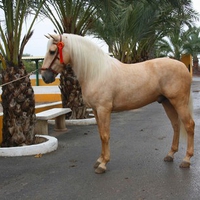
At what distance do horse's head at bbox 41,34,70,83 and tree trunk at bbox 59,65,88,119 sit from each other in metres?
4.52

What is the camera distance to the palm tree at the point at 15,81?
5.68 metres

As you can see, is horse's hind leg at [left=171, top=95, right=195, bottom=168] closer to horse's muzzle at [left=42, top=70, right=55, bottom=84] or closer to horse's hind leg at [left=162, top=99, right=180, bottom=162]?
horse's hind leg at [left=162, top=99, right=180, bottom=162]

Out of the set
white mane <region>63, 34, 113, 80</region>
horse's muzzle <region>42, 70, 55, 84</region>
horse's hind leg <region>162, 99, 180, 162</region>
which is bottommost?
horse's hind leg <region>162, 99, 180, 162</region>

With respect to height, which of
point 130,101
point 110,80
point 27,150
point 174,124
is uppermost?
point 110,80

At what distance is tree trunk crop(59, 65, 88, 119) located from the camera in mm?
9070

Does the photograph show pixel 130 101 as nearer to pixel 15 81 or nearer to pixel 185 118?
Answer: pixel 185 118

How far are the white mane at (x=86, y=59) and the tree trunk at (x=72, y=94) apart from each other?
4.51m

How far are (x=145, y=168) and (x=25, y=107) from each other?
2469 millimetres

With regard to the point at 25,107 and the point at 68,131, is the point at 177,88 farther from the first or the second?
the point at 68,131

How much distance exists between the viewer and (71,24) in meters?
8.74

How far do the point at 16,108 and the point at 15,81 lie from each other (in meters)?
0.48

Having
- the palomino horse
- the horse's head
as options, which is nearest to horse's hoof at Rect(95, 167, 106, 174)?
the palomino horse

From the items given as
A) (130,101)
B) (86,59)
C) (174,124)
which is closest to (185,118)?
(174,124)

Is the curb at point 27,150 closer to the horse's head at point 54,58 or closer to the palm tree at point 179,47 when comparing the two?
the horse's head at point 54,58
